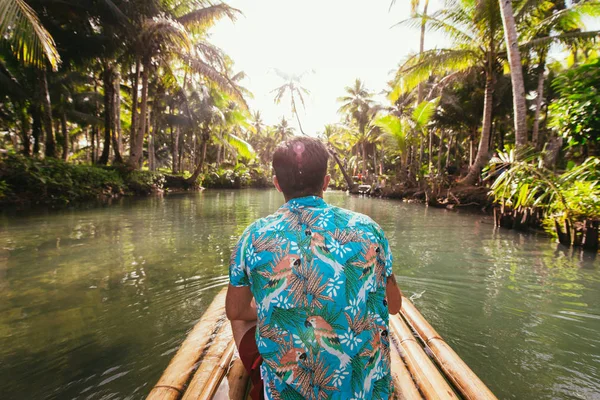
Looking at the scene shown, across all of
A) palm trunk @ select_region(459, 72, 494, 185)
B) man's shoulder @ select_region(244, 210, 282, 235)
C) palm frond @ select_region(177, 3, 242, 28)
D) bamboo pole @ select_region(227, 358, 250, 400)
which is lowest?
bamboo pole @ select_region(227, 358, 250, 400)

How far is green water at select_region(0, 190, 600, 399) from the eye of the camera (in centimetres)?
234

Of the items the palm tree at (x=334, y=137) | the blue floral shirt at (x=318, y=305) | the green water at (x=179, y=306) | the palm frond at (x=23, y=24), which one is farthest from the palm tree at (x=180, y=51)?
the palm tree at (x=334, y=137)

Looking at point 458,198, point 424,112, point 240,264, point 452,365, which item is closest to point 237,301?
point 240,264

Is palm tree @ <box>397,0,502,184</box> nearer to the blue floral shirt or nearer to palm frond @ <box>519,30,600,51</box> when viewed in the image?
palm frond @ <box>519,30,600,51</box>

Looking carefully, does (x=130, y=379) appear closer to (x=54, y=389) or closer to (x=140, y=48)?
(x=54, y=389)

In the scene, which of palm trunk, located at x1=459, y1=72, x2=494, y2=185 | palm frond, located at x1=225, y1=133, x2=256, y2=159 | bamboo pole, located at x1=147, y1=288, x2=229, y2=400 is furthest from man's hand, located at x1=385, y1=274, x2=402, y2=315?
palm frond, located at x1=225, y1=133, x2=256, y2=159

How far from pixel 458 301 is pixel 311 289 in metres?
3.43

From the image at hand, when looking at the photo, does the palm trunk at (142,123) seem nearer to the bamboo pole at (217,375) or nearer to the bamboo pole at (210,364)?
the bamboo pole at (210,364)

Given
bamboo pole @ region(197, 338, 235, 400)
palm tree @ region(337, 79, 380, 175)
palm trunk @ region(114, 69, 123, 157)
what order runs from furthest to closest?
1. palm tree @ region(337, 79, 380, 175)
2. palm trunk @ region(114, 69, 123, 157)
3. bamboo pole @ region(197, 338, 235, 400)

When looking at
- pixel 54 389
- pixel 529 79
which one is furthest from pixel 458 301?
pixel 529 79

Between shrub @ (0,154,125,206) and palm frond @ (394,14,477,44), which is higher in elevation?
palm frond @ (394,14,477,44)

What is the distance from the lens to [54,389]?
217cm

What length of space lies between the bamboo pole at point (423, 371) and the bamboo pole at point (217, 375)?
1.03 metres

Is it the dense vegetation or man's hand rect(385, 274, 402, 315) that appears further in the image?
the dense vegetation
